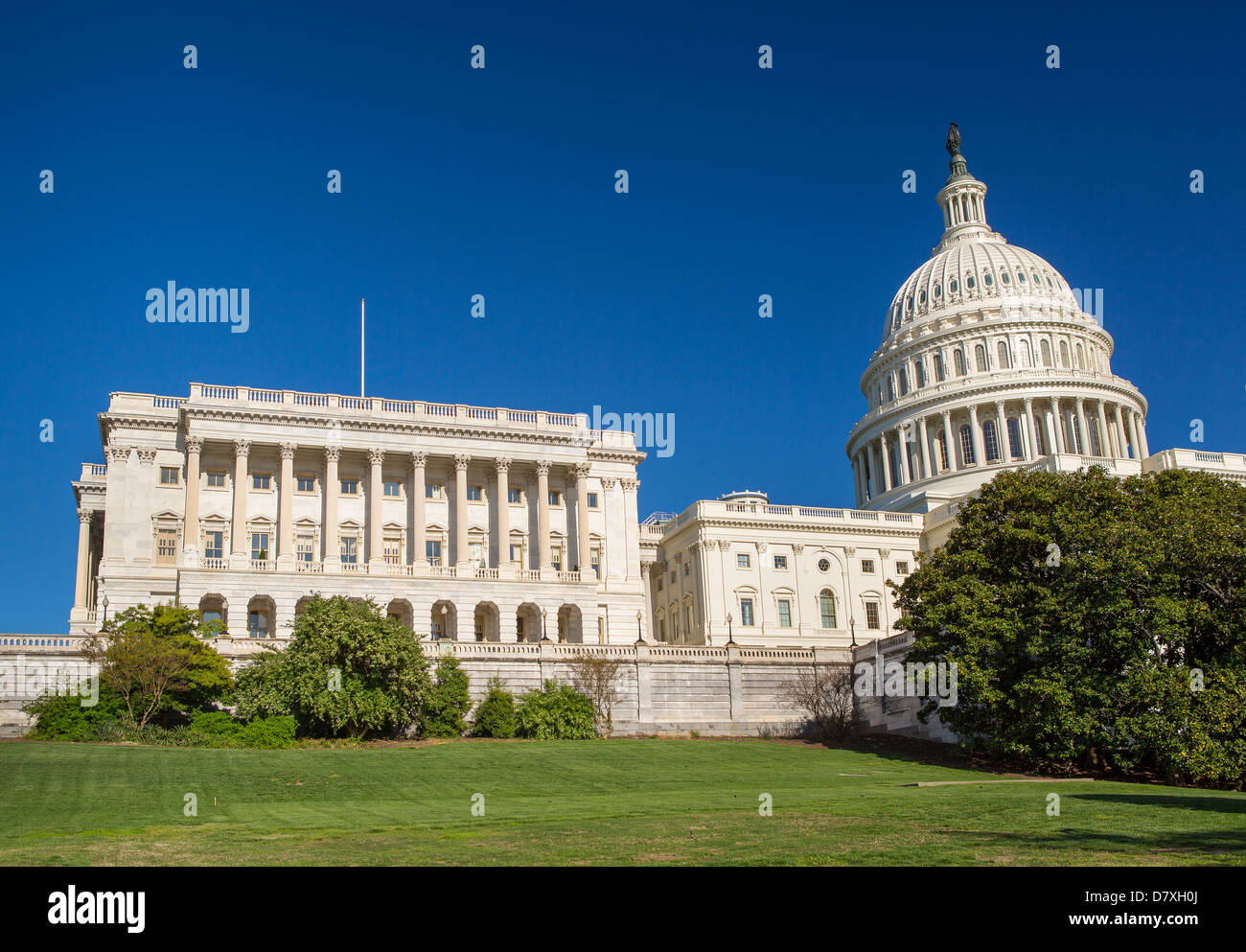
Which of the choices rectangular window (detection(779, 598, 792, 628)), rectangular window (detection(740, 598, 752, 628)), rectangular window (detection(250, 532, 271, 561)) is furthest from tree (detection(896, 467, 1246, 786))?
rectangular window (detection(250, 532, 271, 561))

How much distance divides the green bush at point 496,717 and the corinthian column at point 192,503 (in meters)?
22.4

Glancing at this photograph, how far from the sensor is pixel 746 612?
88.7 metres

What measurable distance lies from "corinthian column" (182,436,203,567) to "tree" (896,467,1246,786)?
41421 mm

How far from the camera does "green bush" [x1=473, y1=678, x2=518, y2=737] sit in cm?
5425

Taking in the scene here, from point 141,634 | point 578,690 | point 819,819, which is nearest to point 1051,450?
point 578,690

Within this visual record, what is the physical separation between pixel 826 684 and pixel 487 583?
73.4 feet

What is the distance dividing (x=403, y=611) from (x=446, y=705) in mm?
19153

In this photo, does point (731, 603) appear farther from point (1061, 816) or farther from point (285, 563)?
point (1061, 816)

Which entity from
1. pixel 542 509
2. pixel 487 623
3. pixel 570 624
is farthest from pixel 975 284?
pixel 487 623

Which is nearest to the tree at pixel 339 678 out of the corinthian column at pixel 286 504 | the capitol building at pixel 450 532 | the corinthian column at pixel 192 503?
the capitol building at pixel 450 532

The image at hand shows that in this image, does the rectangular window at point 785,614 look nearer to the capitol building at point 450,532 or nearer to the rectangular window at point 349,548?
the capitol building at point 450,532


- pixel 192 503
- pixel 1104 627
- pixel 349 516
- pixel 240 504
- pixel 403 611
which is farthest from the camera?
pixel 349 516

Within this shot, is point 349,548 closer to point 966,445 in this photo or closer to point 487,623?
point 487,623

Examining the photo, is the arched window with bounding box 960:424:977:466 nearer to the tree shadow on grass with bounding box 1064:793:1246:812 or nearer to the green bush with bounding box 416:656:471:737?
the green bush with bounding box 416:656:471:737
